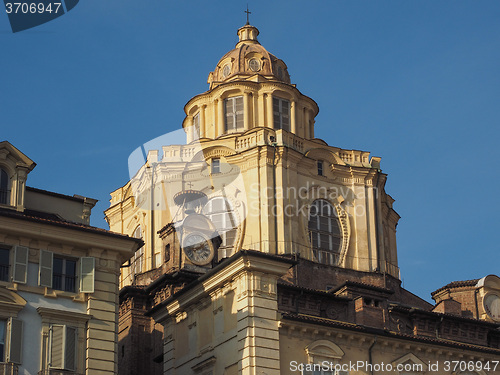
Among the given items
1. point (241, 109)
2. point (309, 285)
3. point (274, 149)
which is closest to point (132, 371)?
point (309, 285)

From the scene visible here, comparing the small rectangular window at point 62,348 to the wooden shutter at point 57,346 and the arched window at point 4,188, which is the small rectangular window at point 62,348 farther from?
the arched window at point 4,188

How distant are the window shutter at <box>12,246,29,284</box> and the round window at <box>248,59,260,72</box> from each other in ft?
113

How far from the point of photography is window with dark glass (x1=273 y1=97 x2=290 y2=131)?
217 ft

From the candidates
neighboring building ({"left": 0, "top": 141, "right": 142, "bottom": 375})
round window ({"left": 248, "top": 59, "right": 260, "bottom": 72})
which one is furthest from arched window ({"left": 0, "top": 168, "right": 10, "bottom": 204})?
round window ({"left": 248, "top": 59, "right": 260, "bottom": 72})

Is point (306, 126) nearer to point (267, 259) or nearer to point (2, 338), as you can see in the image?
point (267, 259)

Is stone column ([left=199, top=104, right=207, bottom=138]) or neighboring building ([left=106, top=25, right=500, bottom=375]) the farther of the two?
stone column ([left=199, top=104, right=207, bottom=138])

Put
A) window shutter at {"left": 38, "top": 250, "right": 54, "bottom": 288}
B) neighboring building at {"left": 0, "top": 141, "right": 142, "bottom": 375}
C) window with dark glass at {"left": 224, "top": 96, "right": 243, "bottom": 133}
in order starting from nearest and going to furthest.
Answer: neighboring building at {"left": 0, "top": 141, "right": 142, "bottom": 375}
window shutter at {"left": 38, "top": 250, "right": 54, "bottom": 288}
window with dark glass at {"left": 224, "top": 96, "right": 243, "bottom": 133}

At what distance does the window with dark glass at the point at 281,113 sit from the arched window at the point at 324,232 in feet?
20.8

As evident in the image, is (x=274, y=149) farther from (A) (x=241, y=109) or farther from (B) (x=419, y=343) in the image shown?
(B) (x=419, y=343)

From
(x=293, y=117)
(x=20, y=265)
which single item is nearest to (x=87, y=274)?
(x=20, y=265)

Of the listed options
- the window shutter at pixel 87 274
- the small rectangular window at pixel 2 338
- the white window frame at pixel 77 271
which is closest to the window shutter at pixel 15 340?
the small rectangular window at pixel 2 338

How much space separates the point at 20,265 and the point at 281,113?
107 ft

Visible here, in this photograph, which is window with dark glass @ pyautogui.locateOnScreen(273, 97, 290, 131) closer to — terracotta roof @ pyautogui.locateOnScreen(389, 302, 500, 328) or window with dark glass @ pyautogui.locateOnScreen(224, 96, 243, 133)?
window with dark glass @ pyautogui.locateOnScreen(224, 96, 243, 133)

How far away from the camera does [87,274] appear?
123ft
